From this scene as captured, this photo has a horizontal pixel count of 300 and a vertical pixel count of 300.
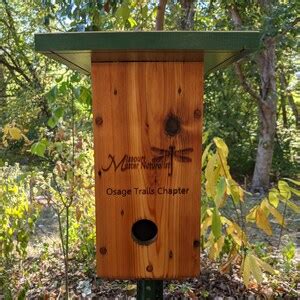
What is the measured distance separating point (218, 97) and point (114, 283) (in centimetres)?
655

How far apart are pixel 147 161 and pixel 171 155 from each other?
9cm

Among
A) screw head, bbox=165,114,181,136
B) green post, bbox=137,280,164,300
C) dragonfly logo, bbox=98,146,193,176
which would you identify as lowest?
green post, bbox=137,280,164,300

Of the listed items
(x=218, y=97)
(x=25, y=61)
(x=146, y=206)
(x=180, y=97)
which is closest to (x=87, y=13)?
(x=180, y=97)

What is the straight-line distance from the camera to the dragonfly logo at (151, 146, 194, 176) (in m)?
1.77

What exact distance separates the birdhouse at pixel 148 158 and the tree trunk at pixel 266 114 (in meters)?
5.25

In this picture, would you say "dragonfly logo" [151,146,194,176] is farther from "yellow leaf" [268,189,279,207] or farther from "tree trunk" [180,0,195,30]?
"tree trunk" [180,0,195,30]

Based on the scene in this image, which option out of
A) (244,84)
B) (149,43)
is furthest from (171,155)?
(244,84)

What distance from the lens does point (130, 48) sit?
5.13ft

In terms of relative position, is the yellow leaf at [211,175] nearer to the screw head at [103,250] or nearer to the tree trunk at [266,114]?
the screw head at [103,250]

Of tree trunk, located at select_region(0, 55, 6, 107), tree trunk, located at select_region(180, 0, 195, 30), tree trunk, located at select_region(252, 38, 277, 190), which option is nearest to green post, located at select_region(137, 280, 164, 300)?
tree trunk, located at select_region(180, 0, 195, 30)

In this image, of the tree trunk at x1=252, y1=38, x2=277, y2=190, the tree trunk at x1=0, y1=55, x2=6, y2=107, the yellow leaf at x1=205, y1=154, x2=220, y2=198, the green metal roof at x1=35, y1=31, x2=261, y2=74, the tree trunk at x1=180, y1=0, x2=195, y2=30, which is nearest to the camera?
the green metal roof at x1=35, y1=31, x2=261, y2=74

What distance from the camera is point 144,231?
1.88 metres

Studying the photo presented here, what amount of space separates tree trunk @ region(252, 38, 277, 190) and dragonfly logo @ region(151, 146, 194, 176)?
527 cm

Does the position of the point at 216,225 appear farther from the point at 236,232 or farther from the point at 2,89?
the point at 2,89
